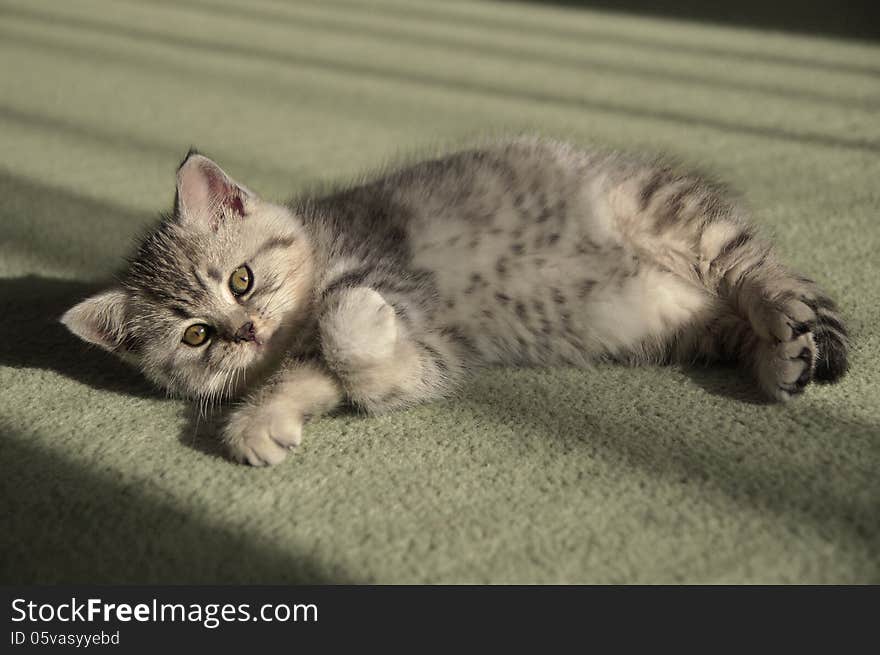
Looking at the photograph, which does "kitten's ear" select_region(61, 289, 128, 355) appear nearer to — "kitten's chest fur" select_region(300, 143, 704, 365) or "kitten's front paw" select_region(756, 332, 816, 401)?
"kitten's chest fur" select_region(300, 143, 704, 365)

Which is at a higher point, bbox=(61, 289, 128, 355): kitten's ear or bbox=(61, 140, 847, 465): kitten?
bbox=(61, 140, 847, 465): kitten

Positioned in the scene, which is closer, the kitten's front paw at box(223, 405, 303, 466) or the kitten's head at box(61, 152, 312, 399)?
the kitten's front paw at box(223, 405, 303, 466)

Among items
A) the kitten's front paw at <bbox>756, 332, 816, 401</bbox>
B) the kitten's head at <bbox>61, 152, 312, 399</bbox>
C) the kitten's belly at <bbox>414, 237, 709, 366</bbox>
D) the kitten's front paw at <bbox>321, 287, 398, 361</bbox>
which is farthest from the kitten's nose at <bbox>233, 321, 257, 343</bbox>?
the kitten's front paw at <bbox>756, 332, 816, 401</bbox>

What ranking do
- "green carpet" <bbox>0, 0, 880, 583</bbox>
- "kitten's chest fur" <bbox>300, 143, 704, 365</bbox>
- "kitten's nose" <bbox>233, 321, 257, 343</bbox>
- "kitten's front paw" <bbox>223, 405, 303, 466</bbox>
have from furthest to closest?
"kitten's chest fur" <bbox>300, 143, 704, 365</bbox> → "kitten's nose" <bbox>233, 321, 257, 343</bbox> → "kitten's front paw" <bbox>223, 405, 303, 466</bbox> → "green carpet" <bbox>0, 0, 880, 583</bbox>

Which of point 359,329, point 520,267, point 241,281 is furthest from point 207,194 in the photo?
point 520,267

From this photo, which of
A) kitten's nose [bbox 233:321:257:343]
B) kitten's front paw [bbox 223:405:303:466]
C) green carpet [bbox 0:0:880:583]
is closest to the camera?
green carpet [bbox 0:0:880:583]

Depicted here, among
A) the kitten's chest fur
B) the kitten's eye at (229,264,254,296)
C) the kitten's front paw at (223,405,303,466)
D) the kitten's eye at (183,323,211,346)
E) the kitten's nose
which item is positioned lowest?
the kitten's front paw at (223,405,303,466)

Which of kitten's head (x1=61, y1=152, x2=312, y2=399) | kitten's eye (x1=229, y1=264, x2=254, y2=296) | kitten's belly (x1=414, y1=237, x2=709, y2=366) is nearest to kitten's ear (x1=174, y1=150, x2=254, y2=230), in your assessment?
kitten's head (x1=61, y1=152, x2=312, y2=399)

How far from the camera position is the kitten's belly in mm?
1227

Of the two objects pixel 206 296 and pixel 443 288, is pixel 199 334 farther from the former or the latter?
pixel 443 288

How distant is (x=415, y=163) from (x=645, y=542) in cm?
91

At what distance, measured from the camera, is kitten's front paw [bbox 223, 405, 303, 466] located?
999 millimetres

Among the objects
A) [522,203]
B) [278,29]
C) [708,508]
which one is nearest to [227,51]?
[278,29]

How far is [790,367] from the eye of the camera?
1.03 meters
